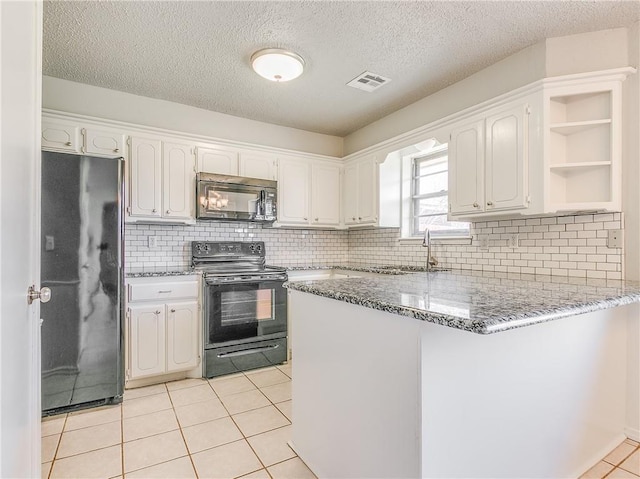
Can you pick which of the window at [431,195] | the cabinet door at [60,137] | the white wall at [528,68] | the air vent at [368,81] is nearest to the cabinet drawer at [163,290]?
the cabinet door at [60,137]

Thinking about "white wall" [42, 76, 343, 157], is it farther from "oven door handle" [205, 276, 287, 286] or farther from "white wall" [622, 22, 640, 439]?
"white wall" [622, 22, 640, 439]

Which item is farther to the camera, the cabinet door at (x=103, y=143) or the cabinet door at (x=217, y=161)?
the cabinet door at (x=217, y=161)

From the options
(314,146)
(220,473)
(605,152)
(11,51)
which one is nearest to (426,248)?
(605,152)

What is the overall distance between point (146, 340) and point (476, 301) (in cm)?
259

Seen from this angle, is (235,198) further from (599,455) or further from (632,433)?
(632,433)

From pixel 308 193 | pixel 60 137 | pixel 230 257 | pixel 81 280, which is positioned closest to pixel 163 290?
pixel 81 280

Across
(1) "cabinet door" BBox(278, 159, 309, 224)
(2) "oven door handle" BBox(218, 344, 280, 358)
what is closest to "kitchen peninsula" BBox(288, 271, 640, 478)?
(2) "oven door handle" BBox(218, 344, 280, 358)

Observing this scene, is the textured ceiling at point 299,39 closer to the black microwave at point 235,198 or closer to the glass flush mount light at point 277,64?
the glass flush mount light at point 277,64

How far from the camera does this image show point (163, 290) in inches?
115

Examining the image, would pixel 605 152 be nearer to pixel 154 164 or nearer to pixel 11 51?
pixel 11 51

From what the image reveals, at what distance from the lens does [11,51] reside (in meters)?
0.94

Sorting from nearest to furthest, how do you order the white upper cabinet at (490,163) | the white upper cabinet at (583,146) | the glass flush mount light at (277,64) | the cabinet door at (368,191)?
the white upper cabinet at (583,146) < the white upper cabinet at (490,163) < the glass flush mount light at (277,64) < the cabinet door at (368,191)

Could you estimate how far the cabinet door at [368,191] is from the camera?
3752mm

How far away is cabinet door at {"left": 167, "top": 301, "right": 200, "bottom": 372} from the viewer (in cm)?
293
